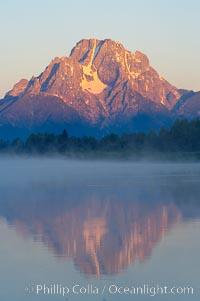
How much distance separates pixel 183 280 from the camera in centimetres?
2450

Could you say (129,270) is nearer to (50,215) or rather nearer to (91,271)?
(91,271)

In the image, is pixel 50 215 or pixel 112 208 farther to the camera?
pixel 112 208

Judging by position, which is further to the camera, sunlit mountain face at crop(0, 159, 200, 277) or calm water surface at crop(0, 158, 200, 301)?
sunlit mountain face at crop(0, 159, 200, 277)

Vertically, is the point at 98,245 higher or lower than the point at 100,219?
lower

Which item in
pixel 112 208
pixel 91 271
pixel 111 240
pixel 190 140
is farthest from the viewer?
pixel 190 140

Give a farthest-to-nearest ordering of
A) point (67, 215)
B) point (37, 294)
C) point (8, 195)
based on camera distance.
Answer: point (8, 195) → point (67, 215) → point (37, 294)

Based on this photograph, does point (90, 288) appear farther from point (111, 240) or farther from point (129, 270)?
point (111, 240)

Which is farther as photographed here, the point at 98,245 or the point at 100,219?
the point at 100,219

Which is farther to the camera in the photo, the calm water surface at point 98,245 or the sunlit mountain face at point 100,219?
the sunlit mountain face at point 100,219

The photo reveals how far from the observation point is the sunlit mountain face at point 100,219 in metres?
29.2

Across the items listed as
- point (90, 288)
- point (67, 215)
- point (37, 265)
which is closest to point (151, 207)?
point (67, 215)

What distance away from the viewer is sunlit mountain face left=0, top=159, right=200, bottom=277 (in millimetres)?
29203

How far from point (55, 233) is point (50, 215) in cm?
869

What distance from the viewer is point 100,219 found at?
137ft
